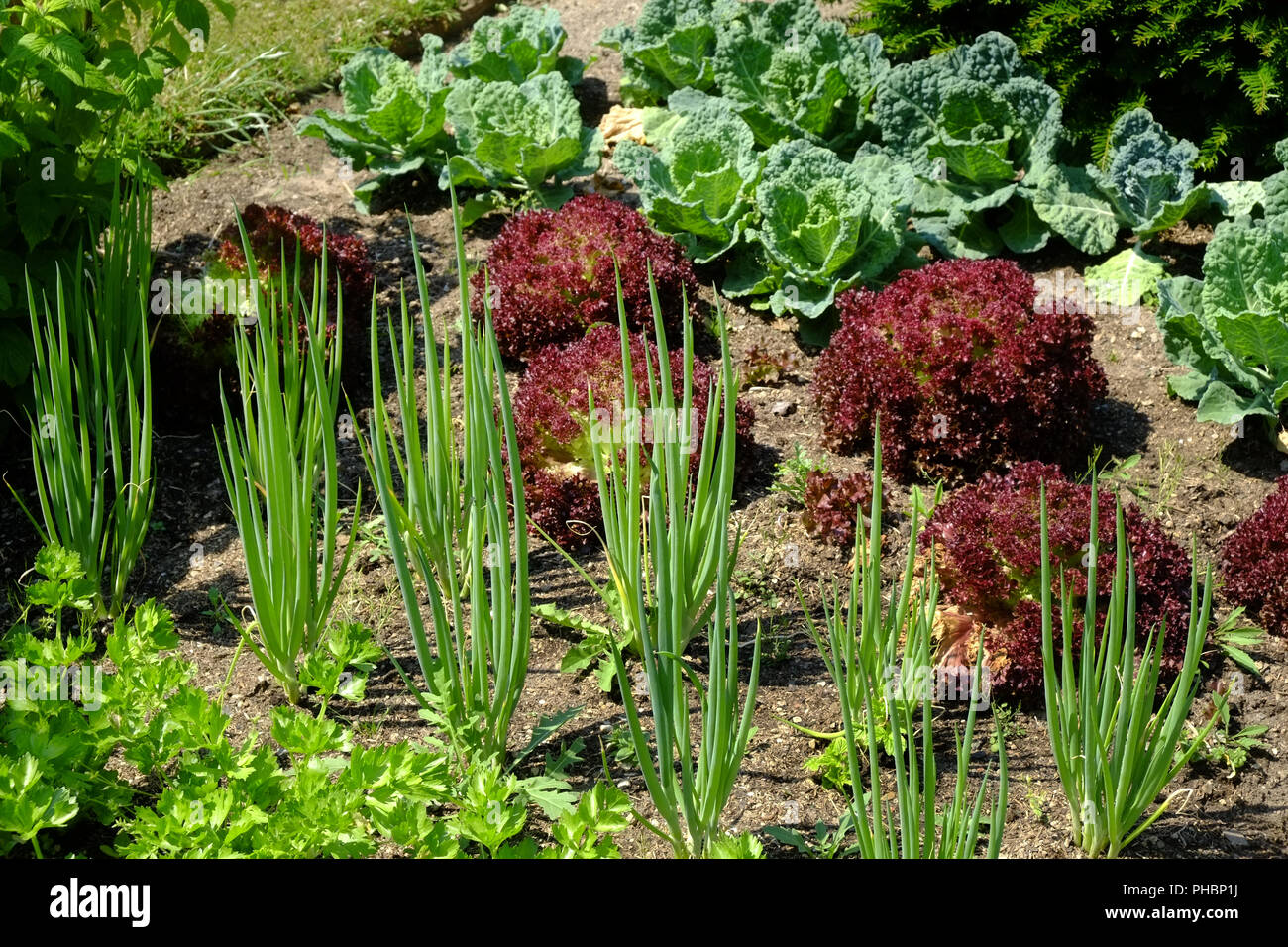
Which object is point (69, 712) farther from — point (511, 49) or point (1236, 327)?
point (511, 49)

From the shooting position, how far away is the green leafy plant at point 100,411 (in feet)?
11.6

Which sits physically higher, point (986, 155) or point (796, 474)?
point (986, 155)

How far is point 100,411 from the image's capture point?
12.1 ft

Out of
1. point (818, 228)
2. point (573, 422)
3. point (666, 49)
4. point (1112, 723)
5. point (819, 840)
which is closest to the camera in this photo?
point (1112, 723)

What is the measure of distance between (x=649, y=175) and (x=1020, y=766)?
292 centimetres

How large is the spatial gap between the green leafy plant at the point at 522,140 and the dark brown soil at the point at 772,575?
0.76ft

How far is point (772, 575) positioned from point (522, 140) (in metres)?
2.49

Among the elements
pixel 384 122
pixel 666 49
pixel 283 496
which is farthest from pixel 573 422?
pixel 666 49

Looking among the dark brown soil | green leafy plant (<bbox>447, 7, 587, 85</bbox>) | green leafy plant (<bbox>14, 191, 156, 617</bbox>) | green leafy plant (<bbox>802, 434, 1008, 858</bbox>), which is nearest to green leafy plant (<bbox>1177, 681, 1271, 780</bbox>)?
the dark brown soil

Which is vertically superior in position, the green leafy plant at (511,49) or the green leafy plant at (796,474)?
the green leafy plant at (511,49)

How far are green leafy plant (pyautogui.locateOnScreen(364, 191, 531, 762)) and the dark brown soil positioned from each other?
0.37m

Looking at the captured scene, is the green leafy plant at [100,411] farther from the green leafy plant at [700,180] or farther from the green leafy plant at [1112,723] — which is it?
the green leafy plant at [1112,723]

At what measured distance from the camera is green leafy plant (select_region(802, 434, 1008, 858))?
8.10ft

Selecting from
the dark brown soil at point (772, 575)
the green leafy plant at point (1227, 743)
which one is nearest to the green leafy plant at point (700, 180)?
the dark brown soil at point (772, 575)
